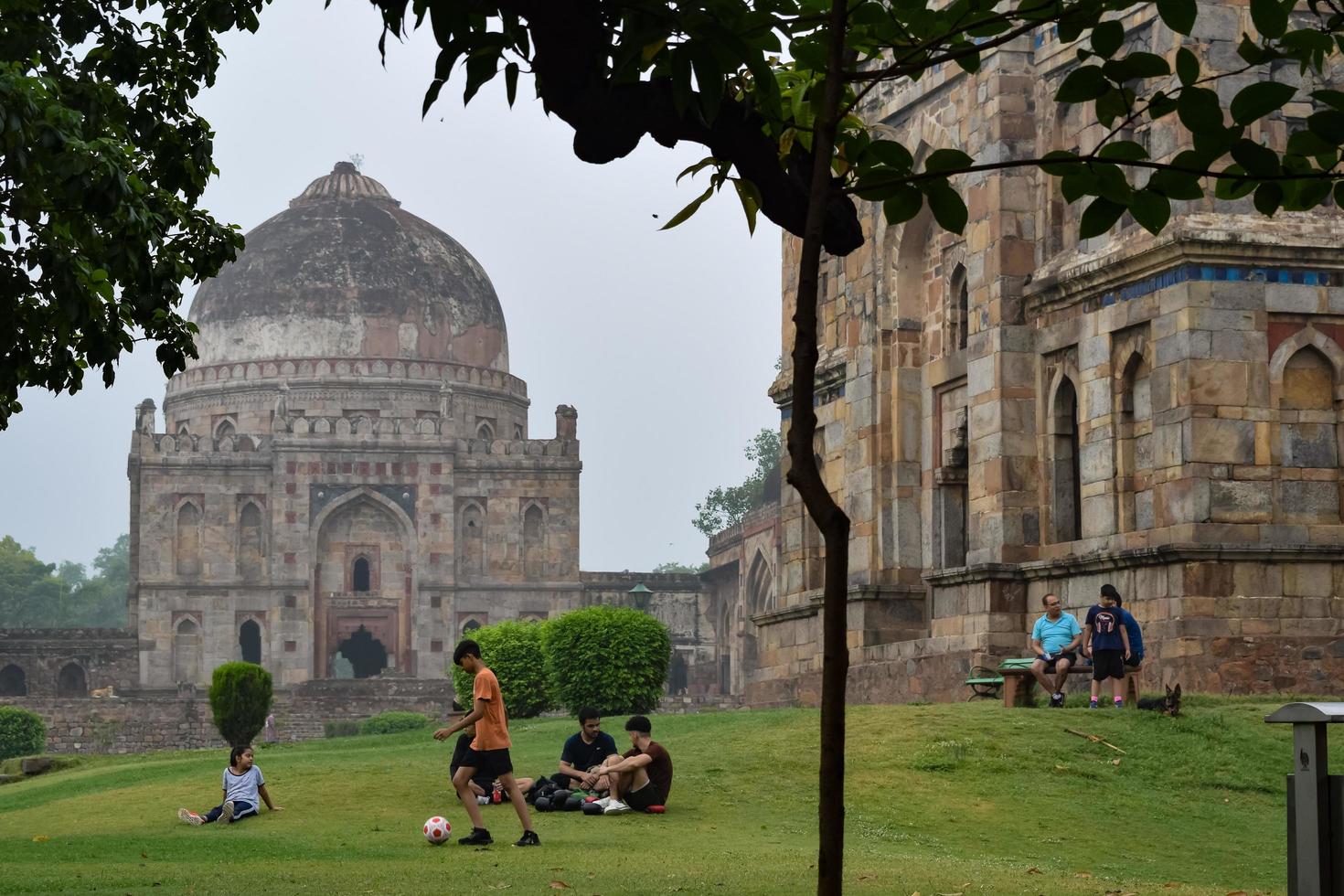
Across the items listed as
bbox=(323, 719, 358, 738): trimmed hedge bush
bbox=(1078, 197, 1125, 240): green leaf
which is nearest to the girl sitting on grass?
bbox=(1078, 197, 1125, 240): green leaf

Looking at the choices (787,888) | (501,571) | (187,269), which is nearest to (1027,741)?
(787,888)

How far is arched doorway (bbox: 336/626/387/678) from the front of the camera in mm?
49031

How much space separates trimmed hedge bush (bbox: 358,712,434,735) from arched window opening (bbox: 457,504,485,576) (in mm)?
9414

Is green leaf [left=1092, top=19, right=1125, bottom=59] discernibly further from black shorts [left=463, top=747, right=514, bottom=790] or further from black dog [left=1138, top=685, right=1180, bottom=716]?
black dog [left=1138, top=685, right=1180, bottom=716]

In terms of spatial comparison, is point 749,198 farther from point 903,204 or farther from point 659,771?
point 659,771

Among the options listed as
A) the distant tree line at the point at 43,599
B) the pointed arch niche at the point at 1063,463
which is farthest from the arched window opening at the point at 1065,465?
the distant tree line at the point at 43,599

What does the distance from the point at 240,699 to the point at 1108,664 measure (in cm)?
1553

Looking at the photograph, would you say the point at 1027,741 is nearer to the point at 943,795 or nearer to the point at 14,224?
the point at 943,795

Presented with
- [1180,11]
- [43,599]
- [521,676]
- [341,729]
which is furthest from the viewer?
[43,599]

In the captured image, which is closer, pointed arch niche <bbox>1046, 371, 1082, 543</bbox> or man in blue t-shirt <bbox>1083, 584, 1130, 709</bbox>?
man in blue t-shirt <bbox>1083, 584, 1130, 709</bbox>

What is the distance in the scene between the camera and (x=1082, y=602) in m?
16.7

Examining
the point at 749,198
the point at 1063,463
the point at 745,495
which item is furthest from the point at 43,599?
the point at 749,198

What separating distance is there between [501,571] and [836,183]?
43.8m

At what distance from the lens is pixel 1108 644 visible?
14.2m
